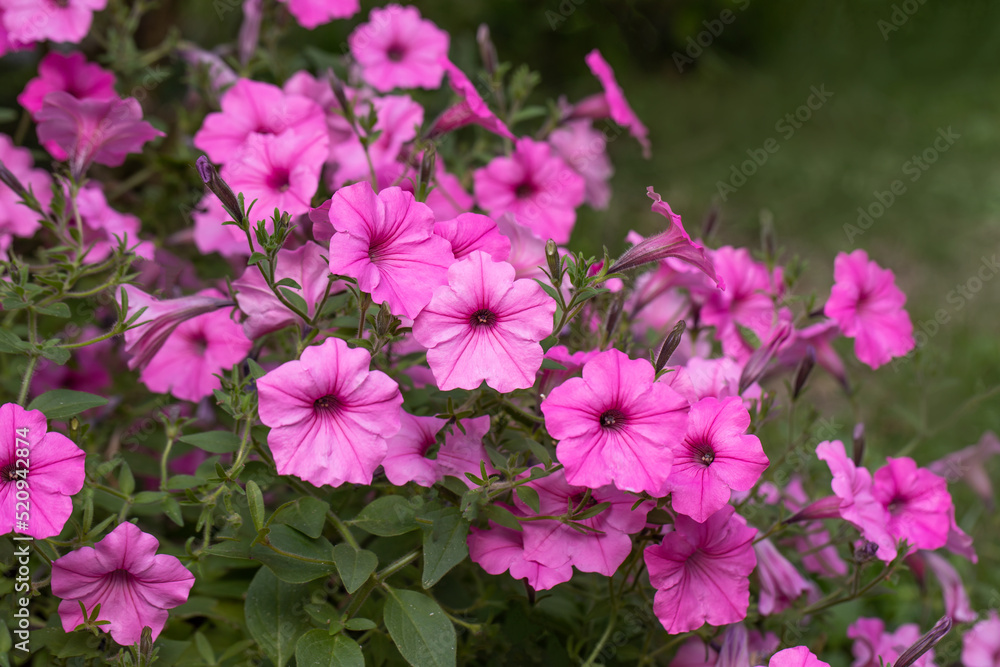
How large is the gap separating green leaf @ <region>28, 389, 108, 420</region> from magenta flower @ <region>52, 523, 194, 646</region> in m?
0.19

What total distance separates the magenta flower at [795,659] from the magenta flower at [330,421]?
548 mm

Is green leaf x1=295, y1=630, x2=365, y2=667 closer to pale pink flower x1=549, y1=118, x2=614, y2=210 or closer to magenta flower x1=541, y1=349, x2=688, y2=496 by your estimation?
magenta flower x1=541, y1=349, x2=688, y2=496

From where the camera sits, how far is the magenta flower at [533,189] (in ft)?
5.16

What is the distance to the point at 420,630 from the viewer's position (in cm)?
105

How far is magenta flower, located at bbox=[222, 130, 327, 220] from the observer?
126 cm

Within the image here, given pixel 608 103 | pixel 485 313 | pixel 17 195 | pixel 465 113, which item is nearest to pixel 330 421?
pixel 485 313

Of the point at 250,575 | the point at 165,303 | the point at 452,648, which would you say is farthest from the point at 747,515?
the point at 165,303

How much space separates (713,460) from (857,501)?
A: 319 mm

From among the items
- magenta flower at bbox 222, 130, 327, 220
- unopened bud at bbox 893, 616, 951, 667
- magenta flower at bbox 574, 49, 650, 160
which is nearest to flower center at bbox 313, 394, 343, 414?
magenta flower at bbox 222, 130, 327, 220

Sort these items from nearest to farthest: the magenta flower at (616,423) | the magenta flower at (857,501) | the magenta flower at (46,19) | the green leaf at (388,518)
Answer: the magenta flower at (616,423) → the green leaf at (388,518) → the magenta flower at (857,501) → the magenta flower at (46,19)

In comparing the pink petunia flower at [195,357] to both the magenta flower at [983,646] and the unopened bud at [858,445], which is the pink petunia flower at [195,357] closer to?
the unopened bud at [858,445]

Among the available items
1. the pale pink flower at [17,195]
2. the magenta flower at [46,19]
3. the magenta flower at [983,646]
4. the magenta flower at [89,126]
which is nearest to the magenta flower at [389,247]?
the magenta flower at [89,126]

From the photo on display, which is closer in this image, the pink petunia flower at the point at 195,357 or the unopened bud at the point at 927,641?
the unopened bud at the point at 927,641

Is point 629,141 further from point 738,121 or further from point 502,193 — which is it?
point 502,193
